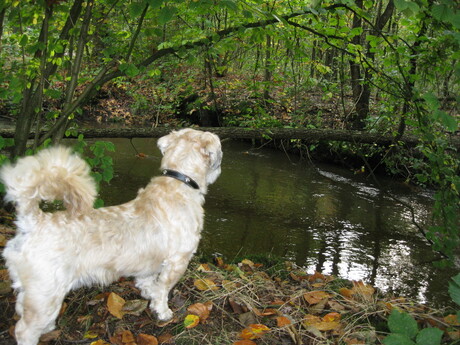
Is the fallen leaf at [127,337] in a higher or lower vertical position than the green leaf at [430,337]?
lower

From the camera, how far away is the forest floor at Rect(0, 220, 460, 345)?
2.81 m

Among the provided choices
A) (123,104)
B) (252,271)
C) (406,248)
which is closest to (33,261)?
(252,271)

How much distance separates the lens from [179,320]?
9.93ft

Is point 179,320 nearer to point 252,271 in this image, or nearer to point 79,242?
point 79,242

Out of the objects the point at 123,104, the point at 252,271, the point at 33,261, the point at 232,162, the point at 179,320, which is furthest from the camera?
the point at 123,104

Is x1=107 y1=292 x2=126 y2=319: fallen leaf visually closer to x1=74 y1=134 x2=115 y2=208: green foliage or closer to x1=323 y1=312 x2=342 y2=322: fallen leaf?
x1=74 y1=134 x2=115 y2=208: green foliage

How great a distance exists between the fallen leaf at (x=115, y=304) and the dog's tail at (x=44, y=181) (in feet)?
3.53

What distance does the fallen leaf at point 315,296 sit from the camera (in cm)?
350

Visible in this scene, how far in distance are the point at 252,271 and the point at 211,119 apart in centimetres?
1027

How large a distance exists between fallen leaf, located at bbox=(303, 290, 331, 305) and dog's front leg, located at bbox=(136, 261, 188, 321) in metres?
1.36

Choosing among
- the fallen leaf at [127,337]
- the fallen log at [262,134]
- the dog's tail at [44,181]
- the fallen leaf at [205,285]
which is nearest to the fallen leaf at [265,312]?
the fallen leaf at [205,285]

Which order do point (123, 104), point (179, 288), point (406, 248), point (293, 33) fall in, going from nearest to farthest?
point (179, 288), point (293, 33), point (406, 248), point (123, 104)

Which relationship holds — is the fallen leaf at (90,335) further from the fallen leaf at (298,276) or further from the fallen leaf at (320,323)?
the fallen leaf at (298,276)

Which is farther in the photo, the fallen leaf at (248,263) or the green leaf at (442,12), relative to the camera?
the fallen leaf at (248,263)
